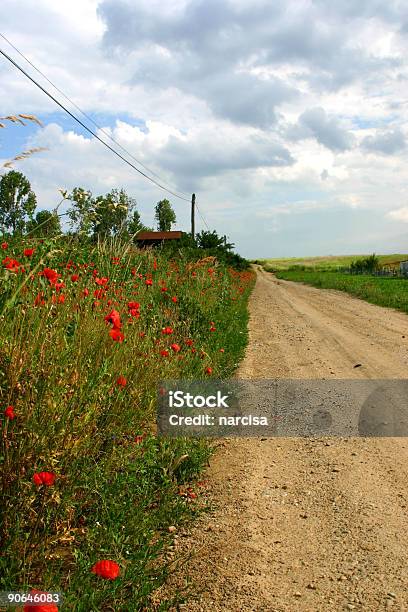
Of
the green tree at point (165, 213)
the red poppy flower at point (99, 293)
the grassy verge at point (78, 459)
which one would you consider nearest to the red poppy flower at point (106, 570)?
the grassy verge at point (78, 459)

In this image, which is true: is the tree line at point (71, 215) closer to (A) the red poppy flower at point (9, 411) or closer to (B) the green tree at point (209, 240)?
(A) the red poppy flower at point (9, 411)

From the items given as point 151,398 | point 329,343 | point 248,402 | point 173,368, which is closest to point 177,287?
point 329,343

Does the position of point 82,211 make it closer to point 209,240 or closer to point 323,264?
point 209,240

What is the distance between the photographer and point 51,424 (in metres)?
3.09

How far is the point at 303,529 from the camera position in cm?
392

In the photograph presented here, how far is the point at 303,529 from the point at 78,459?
1619mm

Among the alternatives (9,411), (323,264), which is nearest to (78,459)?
(9,411)

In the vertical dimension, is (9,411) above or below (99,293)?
below

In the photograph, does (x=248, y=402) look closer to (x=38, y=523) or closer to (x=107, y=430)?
(x=107, y=430)

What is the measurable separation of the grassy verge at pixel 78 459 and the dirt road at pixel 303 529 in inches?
11.3

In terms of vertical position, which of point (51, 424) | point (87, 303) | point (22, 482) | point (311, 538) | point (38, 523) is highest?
point (87, 303)

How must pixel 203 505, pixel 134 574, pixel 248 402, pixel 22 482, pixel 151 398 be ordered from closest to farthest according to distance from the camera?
pixel 22 482 → pixel 134 574 → pixel 203 505 → pixel 151 398 → pixel 248 402

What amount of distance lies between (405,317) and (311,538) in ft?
41.8

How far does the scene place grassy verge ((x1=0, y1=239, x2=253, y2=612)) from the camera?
294cm
